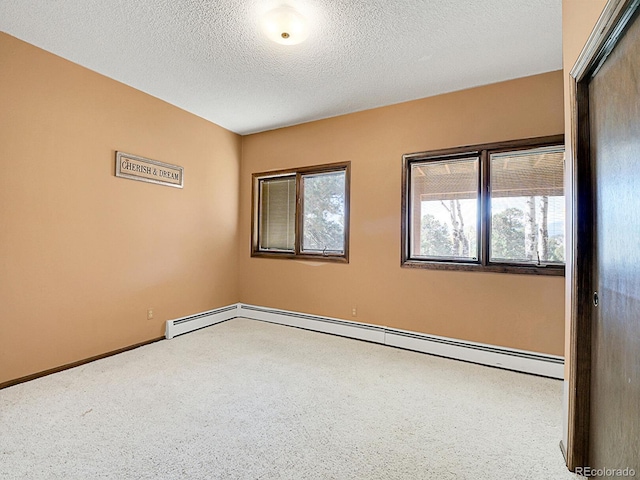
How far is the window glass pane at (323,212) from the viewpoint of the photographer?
161 inches

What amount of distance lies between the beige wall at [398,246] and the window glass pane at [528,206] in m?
0.20

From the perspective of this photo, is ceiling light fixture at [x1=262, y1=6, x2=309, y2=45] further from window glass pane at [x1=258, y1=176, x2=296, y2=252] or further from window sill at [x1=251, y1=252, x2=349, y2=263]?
window sill at [x1=251, y1=252, x2=349, y2=263]

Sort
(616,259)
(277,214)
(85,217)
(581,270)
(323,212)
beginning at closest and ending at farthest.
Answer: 1. (616,259)
2. (581,270)
3. (85,217)
4. (323,212)
5. (277,214)

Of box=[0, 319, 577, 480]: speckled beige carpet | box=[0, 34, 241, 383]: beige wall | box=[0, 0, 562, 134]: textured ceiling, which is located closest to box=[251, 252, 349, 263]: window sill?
box=[0, 34, 241, 383]: beige wall

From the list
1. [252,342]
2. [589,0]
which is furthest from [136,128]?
[589,0]

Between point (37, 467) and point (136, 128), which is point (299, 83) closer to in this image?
point (136, 128)

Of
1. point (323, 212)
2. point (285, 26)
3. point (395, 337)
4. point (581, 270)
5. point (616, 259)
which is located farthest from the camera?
point (323, 212)

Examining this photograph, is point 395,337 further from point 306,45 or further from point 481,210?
point 306,45

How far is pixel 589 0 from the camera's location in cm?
141

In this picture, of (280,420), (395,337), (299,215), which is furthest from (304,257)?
(280,420)

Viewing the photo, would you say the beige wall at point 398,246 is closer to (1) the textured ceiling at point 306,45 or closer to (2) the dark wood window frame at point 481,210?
(2) the dark wood window frame at point 481,210

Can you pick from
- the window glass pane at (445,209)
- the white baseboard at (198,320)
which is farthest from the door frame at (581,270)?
the white baseboard at (198,320)

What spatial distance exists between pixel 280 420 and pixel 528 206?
2852 mm

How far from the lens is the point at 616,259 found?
4.22 ft
